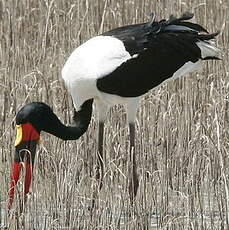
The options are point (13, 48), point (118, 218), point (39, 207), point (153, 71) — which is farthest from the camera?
point (13, 48)

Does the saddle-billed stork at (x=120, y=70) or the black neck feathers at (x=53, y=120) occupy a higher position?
the saddle-billed stork at (x=120, y=70)

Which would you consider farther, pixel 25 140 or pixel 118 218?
pixel 25 140

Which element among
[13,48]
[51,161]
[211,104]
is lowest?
[51,161]

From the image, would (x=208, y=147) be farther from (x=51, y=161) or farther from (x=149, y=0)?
(x=149, y=0)

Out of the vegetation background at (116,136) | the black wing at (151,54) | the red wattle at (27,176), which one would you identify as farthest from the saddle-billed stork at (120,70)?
the red wattle at (27,176)

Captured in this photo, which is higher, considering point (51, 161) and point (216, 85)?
point (216, 85)

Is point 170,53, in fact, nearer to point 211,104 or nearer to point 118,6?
point 211,104

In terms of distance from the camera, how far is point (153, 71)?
7.14 m

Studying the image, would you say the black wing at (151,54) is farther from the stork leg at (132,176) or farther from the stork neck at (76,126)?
the stork leg at (132,176)

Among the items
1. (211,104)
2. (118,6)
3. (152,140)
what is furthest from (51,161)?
(118,6)

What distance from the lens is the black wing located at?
6.91 meters

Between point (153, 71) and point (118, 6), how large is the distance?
2.04 m

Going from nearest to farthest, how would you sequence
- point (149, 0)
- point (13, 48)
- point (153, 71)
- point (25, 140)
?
point (25, 140)
point (153, 71)
point (13, 48)
point (149, 0)

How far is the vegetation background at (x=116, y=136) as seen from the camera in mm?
5699
